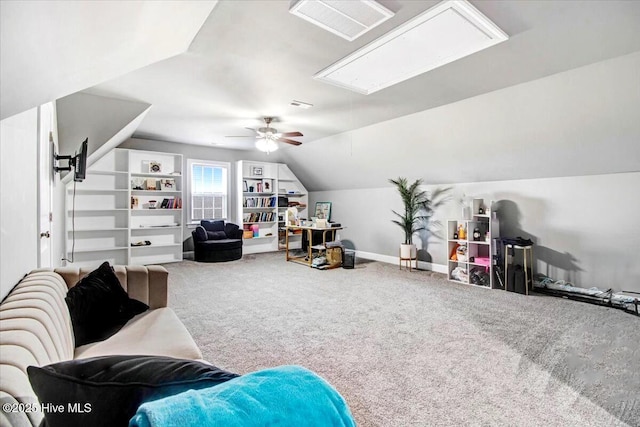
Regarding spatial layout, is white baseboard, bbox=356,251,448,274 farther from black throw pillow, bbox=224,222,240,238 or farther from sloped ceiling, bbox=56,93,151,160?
sloped ceiling, bbox=56,93,151,160

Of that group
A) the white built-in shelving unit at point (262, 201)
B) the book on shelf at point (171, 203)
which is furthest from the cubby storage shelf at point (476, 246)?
the book on shelf at point (171, 203)

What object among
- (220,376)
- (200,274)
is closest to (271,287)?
(200,274)

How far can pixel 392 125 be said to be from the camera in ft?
16.7

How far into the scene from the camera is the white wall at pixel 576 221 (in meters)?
3.83

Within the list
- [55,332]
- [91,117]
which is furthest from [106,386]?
[91,117]

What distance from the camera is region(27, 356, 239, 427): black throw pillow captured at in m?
0.68

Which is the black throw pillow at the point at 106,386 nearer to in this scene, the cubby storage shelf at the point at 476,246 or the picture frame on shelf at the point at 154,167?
the cubby storage shelf at the point at 476,246

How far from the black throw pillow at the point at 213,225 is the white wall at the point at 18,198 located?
15.5 ft

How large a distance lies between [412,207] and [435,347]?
3558mm

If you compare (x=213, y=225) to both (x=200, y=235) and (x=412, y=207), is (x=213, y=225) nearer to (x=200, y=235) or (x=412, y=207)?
(x=200, y=235)

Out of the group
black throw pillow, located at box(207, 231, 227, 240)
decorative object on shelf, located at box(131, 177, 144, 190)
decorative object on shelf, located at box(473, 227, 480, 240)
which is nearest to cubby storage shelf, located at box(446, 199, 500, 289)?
decorative object on shelf, located at box(473, 227, 480, 240)

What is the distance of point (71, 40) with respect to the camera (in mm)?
1192

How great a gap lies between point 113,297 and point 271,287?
2.69 m

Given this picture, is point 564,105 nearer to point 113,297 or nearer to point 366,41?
point 366,41
